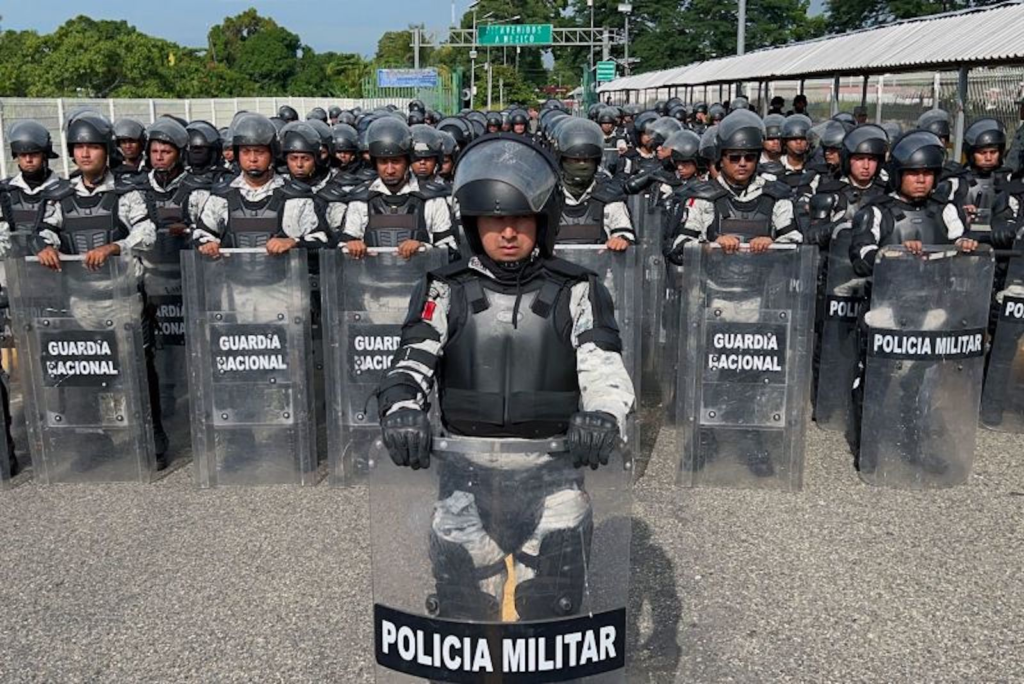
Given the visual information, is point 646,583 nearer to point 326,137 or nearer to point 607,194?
point 607,194

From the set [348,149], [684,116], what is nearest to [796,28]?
[684,116]

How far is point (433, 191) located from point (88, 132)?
7.19ft

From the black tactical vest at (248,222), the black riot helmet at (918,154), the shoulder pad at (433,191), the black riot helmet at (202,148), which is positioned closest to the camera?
the black riot helmet at (918,154)

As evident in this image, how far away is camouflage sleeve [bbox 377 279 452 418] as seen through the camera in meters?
2.97

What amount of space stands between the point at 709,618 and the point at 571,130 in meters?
3.85

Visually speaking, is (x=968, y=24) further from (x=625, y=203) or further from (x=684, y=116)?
(x=625, y=203)

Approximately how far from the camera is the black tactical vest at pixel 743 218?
21.5 ft

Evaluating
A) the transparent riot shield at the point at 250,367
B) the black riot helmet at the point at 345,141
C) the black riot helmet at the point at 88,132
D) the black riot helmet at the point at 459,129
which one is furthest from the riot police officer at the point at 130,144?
the black riot helmet at the point at 459,129

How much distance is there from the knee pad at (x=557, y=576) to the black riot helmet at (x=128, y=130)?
7791 mm

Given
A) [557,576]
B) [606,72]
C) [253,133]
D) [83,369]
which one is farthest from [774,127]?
[606,72]

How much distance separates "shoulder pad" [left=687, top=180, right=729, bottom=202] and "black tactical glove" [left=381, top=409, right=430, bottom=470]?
448 centimetres

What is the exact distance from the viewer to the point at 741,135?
22.0ft

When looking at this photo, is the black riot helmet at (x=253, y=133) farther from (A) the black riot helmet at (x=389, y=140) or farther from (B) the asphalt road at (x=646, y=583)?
(B) the asphalt road at (x=646, y=583)

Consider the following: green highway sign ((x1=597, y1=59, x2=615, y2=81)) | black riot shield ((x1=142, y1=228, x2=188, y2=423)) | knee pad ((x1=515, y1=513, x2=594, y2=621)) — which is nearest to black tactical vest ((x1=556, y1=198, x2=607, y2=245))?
black riot shield ((x1=142, y1=228, x2=188, y2=423))
